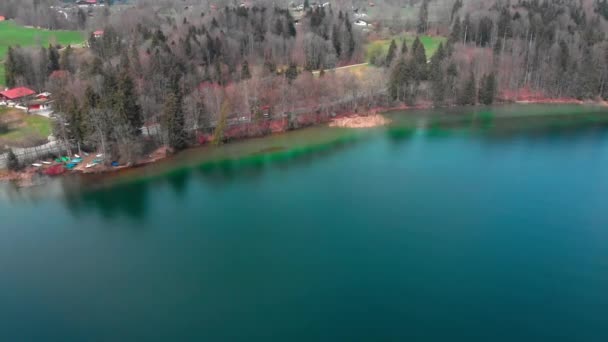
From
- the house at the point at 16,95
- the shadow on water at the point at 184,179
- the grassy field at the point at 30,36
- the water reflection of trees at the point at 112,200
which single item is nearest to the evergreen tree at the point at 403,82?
the shadow on water at the point at 184,179

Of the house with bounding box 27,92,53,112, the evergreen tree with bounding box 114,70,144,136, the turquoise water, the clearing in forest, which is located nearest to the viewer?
the turquoise water

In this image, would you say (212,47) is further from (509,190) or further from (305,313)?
(305,313)

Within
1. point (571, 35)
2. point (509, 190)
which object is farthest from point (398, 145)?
point (571, 35)

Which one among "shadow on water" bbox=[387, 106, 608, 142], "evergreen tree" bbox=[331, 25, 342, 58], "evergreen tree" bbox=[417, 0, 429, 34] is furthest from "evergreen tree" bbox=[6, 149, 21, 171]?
"evergreen tree" bbox=[417, 0, 429, 34]

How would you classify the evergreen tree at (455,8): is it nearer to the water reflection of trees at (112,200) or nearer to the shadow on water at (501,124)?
the shadow on water at (501,124)

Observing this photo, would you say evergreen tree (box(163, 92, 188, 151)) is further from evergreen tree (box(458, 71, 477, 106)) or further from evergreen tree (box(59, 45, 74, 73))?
evergreen tree (box(458, 71, 477, 106))
